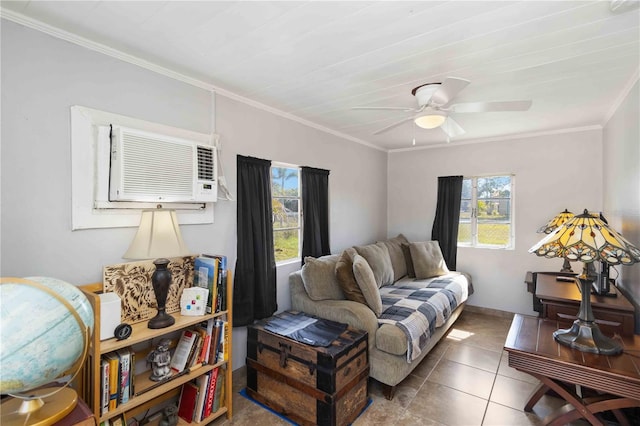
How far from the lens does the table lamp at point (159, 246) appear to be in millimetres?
1676

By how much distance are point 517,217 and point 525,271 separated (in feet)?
2.30

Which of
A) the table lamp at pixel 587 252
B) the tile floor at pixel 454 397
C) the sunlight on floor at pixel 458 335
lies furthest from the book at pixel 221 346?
the sunlight on floor at pixel 458 335

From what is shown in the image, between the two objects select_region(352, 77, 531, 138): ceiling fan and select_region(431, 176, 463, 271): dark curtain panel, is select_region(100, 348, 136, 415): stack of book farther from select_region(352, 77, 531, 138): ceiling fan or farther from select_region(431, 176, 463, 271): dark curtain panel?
select_region(431, 176, 463, 271): dark curtain panel

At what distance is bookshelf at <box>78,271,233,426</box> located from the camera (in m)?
1.46

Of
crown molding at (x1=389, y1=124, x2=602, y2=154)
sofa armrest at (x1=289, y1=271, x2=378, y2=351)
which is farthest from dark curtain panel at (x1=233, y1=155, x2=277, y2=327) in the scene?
crown molding at (x1=389, y1=124, x2=602, y2=154)

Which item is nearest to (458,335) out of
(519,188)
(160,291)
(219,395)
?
(519,188)

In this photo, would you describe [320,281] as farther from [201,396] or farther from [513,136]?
[513,136]

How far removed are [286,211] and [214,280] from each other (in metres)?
1.33

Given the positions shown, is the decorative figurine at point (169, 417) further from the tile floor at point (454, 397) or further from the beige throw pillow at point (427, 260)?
the beige throw pillow at point (427, 260)

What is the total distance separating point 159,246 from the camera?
169cm

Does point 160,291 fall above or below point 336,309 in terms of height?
above

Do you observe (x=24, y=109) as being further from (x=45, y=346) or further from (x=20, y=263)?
(x=45, y=346)

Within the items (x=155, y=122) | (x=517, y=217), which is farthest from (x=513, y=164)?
(x=155, y=122)

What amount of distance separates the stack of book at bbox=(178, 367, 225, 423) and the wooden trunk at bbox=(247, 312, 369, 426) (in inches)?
14.1
